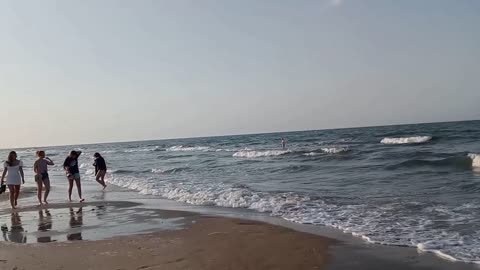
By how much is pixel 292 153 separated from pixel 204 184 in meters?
16.3

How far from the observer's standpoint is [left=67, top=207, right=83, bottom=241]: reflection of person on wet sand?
7.49m

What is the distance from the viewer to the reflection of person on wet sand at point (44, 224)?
24.2 feet

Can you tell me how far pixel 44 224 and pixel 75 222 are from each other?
0.60 metres

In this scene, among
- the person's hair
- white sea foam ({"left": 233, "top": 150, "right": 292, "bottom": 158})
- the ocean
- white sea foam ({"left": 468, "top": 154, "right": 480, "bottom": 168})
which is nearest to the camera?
the ocean

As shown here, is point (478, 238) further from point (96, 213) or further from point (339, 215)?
point (96, 213)

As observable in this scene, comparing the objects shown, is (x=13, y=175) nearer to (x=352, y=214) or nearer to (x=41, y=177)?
(x=41, y=177)

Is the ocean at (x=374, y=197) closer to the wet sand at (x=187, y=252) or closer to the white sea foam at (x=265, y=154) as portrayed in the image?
the wet sand at (x=187, y=252)

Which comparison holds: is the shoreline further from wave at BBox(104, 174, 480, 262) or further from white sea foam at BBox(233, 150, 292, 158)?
white sea foam at BBox(233, 150, 292, 158)

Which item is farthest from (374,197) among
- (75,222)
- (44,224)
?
(44,224)

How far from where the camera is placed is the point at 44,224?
8.94 meters

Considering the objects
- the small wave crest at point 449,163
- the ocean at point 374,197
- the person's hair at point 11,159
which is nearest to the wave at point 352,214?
the ocean at point 374,197

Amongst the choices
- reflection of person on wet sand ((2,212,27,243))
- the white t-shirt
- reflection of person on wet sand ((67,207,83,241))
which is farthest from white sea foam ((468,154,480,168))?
the white t-shirt

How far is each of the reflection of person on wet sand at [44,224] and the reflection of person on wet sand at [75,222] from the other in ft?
1.19

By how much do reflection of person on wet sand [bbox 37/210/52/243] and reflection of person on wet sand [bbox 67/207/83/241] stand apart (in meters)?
0.36
